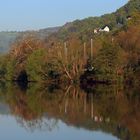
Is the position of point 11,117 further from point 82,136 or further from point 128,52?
point 128,52

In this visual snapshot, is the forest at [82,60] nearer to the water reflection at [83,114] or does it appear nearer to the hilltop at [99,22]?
the water reflection at [83,114]

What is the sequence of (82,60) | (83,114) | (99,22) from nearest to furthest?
(83,114) < (82,60) < (99,22)

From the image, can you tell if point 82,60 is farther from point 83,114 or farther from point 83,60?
point 83,114

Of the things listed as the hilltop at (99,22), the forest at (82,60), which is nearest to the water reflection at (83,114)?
the forest at (82,60)

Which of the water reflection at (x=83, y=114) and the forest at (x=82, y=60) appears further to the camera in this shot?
the forest at (x=82, y=60)

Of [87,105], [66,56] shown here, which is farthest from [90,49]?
[87,105]

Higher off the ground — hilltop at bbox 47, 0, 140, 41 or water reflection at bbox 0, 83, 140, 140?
hilltop at bbox 47, 0, 140, 41

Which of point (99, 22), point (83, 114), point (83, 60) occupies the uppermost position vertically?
point (99, 22)

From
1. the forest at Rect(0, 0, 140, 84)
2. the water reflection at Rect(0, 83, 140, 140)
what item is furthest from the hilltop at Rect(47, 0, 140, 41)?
the water reflection at Rect(0, 83, 140, 140)

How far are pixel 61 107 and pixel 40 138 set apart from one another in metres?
11.5

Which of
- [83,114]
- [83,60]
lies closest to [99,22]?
[83,60]

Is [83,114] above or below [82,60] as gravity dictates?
below

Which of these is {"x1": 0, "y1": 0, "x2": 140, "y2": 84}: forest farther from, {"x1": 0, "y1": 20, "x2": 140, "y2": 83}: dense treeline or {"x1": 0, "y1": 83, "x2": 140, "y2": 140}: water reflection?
{"x1": 0, "y1": 83, "x2": 140, "y2": 140}: water reflection

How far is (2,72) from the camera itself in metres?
71.3
